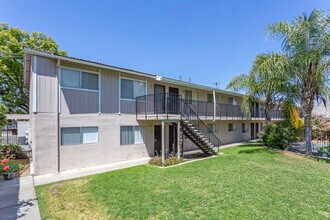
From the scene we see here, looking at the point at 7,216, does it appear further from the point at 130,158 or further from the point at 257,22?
the point at 257,22

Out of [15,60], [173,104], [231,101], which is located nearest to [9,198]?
[173,104]

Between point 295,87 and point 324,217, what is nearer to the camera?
point 324,217

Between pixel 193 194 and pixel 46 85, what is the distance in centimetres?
802

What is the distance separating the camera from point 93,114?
33.5 ft

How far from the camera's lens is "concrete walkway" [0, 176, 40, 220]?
16.3 feet

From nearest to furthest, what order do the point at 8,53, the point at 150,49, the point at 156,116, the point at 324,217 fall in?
the point at 324,217
the point at 156,116
the point at 8,53
the point at 150,49

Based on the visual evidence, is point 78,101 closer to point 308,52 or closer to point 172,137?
point 172,137

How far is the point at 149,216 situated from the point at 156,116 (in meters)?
6.83

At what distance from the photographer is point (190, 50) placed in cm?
2227

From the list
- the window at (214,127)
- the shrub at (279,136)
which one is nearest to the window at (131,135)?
the window at (214,127)

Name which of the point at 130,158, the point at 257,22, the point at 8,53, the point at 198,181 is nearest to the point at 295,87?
the point at 257,22

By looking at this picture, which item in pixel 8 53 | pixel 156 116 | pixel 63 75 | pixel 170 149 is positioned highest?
pixel 8 53

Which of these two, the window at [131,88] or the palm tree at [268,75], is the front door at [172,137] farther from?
the palm tree at [268,75]

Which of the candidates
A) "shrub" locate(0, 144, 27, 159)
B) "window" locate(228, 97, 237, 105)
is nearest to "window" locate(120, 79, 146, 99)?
"shrub" locate(0, 144, 27, 159)
